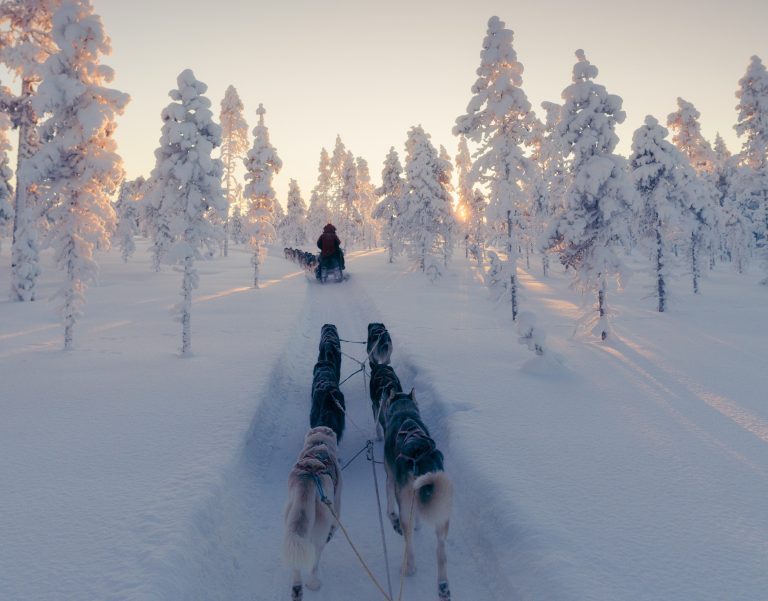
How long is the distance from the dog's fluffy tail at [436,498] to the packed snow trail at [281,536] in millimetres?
876

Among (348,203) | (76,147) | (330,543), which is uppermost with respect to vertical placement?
(348,203)

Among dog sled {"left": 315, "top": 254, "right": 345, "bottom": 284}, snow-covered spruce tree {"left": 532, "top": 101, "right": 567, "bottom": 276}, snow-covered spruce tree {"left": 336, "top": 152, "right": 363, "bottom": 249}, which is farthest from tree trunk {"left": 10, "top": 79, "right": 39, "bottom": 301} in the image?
snow-covered spruce tree {"left": 336, "top": 152, "right": 363, "bottom": 249}

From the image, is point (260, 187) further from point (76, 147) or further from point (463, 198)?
point (463, 198)

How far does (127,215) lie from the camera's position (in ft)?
197

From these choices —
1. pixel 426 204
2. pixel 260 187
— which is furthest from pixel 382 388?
pixel 426 204

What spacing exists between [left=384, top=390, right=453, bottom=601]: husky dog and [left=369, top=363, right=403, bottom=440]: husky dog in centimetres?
181

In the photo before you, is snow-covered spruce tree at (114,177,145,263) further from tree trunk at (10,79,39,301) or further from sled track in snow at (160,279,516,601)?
sled track in snow at (160,279,516,601)

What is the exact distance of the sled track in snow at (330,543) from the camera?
462 centimetres

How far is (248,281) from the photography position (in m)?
33.5

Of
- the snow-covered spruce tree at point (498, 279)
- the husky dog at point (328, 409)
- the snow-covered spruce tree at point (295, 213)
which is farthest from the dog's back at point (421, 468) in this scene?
the snow-covered spruce tree at point (295, 213)

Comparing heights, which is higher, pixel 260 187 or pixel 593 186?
pixel 260 187

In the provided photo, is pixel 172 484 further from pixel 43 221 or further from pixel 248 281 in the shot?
pixel 248 281

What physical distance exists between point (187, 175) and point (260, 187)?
19332 mm

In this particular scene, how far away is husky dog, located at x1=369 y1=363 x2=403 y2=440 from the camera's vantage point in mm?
7418
